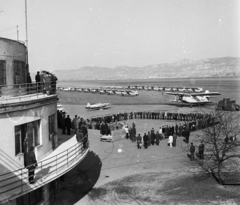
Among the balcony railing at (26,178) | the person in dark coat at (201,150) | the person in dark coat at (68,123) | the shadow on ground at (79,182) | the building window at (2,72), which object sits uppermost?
the building window at (2,72)

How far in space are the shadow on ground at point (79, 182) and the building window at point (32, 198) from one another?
218 cm

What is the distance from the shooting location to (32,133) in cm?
1252

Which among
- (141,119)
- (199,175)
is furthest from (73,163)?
(141,119)

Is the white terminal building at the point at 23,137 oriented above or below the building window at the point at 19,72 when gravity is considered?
below

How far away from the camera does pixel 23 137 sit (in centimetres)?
1192

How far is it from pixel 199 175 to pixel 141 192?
190 inches

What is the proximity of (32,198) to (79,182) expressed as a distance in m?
5.75

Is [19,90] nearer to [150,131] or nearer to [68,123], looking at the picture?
[68,123]

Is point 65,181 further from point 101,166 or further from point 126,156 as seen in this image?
point 126,156

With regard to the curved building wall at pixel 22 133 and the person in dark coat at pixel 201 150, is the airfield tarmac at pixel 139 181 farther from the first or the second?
the curved building wall at pixel 22 133

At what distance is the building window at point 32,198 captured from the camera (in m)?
11.3

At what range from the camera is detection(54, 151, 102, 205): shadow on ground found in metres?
15.3

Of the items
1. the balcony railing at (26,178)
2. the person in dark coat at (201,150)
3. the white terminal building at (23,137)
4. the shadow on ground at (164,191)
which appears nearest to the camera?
the balcony railing at (26,178)

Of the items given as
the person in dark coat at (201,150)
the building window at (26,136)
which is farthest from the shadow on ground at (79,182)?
the person in dark coat at (201,150)
